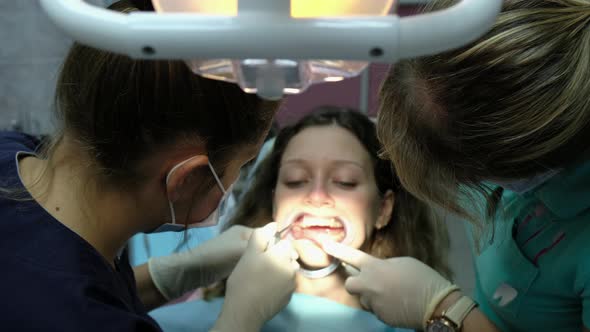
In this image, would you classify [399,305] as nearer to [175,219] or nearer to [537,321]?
[537,321]

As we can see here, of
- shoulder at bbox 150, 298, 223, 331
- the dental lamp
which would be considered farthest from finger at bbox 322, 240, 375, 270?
the dental lamp

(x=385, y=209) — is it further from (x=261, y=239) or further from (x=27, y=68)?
(x=27, y=68)

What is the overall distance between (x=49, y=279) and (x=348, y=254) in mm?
898

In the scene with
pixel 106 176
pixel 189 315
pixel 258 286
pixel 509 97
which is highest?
pixel 509 97

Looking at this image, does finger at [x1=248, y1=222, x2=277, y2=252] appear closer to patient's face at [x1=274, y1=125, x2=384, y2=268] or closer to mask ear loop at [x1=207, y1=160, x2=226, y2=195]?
patient's face at [x1=274, y1=125, x2=384, y2=268]

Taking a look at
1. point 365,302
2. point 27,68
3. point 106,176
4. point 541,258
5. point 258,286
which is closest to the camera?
point 106,176

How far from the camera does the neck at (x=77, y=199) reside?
115 centimetres

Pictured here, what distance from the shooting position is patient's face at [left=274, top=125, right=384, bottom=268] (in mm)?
1851

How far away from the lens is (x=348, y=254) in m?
1.72

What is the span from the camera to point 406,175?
1.36m

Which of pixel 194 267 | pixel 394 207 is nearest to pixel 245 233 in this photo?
pixel 194 267

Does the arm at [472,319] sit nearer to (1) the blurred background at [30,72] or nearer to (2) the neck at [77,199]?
(2) the neck at [77,199]

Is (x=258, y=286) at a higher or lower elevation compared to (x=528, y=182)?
lower

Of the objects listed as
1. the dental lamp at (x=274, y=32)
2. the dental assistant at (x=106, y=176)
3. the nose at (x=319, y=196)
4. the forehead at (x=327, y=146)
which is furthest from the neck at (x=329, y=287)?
the dental lamp at (x=274, y=32)
